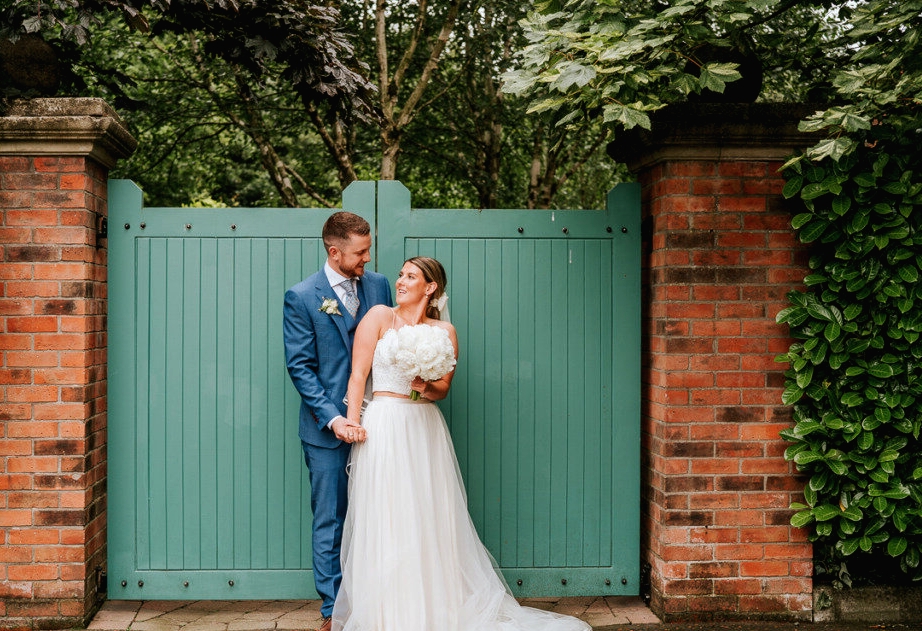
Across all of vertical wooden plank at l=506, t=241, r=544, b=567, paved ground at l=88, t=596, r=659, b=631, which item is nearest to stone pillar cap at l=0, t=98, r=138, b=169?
vertical wooden plank at l=506, t=241, r=544, b=567

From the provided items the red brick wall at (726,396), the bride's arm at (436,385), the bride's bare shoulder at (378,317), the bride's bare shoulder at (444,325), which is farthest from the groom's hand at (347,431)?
the red brick wall at (726,396)

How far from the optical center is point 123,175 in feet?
27.5

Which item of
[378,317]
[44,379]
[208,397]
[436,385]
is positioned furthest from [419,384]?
[44,379]

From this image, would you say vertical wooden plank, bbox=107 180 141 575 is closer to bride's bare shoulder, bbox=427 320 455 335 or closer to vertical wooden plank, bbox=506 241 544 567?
bride's bare shoulder, bbox=427 320 455 335

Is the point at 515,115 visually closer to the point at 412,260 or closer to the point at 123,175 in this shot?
the point at 123,175

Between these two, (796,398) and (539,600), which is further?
(539,600)

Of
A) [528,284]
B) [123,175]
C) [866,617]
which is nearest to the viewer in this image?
[866,617]

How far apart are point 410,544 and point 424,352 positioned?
880mm

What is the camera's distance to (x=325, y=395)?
3590 millimetres

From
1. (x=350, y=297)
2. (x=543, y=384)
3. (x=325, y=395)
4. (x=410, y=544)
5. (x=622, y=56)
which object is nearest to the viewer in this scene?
(x=622, y=56)

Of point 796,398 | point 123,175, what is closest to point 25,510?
point 796,398

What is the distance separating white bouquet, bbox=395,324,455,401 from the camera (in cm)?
336

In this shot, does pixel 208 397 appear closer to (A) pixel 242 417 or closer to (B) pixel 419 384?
(A) pixel 242 417

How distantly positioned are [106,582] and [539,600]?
7.37 feet
